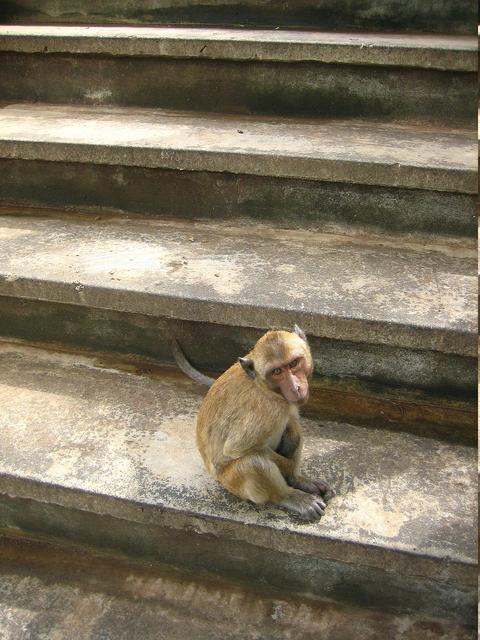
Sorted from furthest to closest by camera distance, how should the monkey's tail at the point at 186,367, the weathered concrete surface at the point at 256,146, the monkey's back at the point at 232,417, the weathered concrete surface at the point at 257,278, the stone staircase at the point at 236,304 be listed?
the weathered concrete surface at the point at 256,146 < the monkey's tail at the point at 186,367 < the weathered concrete surface at the point at 257,278 < the stone staircase at the point at 236,304 < the monkey's back at the point at 232,417

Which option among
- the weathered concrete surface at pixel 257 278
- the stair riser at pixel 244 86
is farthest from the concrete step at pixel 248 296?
the stair riser at pixel 244 86

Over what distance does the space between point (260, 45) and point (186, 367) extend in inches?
61.6

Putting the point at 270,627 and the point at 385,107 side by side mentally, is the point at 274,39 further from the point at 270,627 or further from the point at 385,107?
the point at 270,627

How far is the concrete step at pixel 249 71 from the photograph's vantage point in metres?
2.94

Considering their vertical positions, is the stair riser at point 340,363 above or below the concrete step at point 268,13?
below

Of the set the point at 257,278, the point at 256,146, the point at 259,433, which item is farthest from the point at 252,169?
the point at 259,433

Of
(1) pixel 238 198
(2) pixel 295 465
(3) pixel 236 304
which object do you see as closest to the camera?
(2) pixel 295 465

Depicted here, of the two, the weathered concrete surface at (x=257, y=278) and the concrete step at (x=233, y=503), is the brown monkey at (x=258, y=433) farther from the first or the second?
the weathered concrete surface at (x=257, y=278)

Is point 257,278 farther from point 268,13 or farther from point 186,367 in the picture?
point 268,13

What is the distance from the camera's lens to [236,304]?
7.60 feet

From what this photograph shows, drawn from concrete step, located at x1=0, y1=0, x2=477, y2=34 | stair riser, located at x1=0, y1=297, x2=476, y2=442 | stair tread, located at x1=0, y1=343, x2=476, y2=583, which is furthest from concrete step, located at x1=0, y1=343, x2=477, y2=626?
concrete step, located at x1=0, y1=0, x2=477, y2=34

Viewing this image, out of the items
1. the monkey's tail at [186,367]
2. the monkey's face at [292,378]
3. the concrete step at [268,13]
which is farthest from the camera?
the concrete step at [268,13]

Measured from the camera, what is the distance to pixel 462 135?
2.94 m

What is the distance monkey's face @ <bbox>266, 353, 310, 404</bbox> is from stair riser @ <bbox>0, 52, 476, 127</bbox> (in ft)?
5.61
